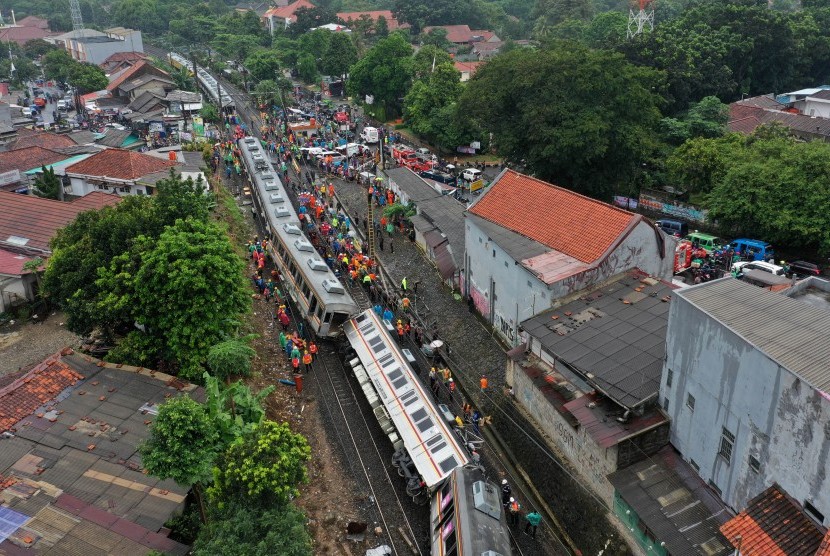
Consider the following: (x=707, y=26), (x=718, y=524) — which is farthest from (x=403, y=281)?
(x=707, y=26)

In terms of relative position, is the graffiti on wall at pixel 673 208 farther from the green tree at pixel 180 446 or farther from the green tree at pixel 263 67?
the green tree at pixel 263 67

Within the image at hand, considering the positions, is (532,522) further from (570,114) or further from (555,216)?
(570,114)

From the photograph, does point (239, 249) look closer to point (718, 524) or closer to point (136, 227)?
point (136, 227)

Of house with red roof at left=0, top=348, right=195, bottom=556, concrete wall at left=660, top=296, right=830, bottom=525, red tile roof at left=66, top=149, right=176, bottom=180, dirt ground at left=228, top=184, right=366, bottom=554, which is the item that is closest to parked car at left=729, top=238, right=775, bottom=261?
concrete wall at left=660, top=296, right=830, bottom=525

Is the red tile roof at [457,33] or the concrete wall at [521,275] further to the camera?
the red tile roof at [457,33]

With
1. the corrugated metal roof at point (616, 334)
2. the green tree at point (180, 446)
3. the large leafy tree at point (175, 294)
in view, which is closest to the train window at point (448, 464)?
the corrugated metal roof at point (616, 334)
